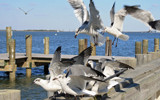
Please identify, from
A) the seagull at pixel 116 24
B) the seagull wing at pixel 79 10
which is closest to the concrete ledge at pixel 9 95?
the seagull at pixel 116 24

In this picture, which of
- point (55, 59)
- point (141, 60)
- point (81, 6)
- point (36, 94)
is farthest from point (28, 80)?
point (55, 59)

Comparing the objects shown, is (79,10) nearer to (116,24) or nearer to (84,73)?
(116,24)

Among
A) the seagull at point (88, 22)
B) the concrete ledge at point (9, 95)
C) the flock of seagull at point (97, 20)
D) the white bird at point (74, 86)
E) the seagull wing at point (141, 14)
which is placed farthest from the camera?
the seagull at point (88, 22)

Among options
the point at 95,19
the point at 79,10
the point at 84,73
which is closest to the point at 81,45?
the point at 79,10

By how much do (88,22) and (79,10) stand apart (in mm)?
675

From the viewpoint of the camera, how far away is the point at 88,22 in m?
9.21

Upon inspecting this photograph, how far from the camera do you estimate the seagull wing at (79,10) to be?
9.53m

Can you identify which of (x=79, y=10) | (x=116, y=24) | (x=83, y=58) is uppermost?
(x=79, y=10)

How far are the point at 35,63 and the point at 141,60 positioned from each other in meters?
11.6

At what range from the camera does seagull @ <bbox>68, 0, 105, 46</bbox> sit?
9.05 meters

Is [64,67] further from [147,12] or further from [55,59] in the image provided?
[147,12]

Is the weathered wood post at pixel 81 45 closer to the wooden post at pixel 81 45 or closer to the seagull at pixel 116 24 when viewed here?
the wooden post at pixel 81 45

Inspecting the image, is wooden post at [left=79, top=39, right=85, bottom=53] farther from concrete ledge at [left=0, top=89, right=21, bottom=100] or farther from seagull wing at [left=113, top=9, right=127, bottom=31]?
concrete ledge at [left=0, top=89, right=21, bottom=100]

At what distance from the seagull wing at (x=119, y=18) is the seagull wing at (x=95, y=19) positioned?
46 centimetres
